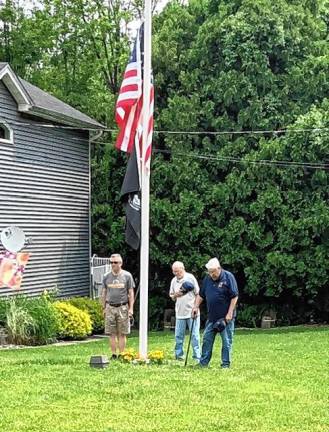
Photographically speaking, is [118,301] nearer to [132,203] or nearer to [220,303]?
[132,203]

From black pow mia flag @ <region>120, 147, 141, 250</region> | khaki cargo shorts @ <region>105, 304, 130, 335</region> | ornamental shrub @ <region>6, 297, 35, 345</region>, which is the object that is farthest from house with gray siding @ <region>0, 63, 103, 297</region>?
black pow mia flag @ <region>120, 147, 141, 250</region>

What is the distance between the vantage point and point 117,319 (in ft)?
40.4

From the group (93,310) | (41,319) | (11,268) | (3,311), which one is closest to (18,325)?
(3,311)

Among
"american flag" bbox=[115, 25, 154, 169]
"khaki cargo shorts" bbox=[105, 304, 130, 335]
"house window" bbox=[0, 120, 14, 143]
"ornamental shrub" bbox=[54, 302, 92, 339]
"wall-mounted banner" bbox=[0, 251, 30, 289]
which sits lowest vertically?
"ornamental shrub" bbox=[54, 302, 92, 339]

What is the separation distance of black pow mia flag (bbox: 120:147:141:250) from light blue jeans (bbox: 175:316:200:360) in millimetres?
1725

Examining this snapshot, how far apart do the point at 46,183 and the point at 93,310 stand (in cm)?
377

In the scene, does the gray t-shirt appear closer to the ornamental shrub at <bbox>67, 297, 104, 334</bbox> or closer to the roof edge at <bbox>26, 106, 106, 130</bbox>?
the roof edge at <bbox>26, 106, 106, 130</bbox>

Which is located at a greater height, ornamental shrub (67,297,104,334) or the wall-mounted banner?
the wall-mounted banner

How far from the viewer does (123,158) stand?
85.3 ft

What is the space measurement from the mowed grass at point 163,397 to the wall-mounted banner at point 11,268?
6795 mm

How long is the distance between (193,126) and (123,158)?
8.45ft

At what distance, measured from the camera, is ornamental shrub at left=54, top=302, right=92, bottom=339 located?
20047mm

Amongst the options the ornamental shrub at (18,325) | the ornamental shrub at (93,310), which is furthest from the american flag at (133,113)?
the ornamental shrub at (93,310)

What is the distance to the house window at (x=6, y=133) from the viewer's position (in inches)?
798
